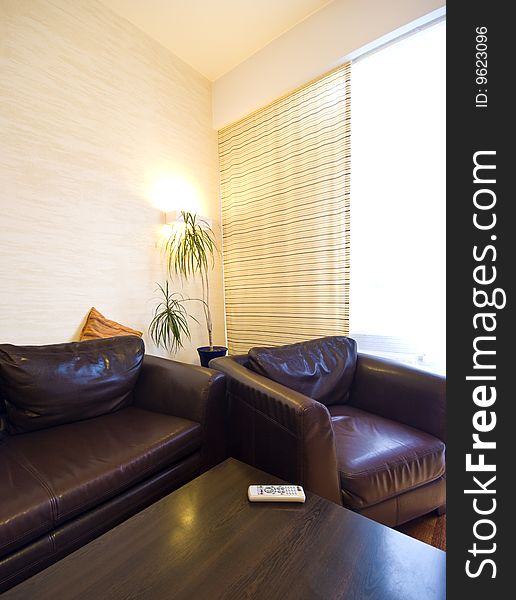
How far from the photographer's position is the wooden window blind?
212 cm

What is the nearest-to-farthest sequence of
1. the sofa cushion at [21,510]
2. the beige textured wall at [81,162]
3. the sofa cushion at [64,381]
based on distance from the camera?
the sofa cushion at [21,510], the sofa cushion at [64,381], the beige textured wall at [81,162]

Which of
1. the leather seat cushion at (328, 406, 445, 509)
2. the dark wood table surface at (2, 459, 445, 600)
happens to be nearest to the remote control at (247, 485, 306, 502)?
the dark wood table surface at (2, 459, 445, 600)

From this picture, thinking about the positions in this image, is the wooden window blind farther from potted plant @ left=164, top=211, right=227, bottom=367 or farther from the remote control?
the remote control

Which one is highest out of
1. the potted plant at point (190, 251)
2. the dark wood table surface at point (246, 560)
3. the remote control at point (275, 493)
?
the potted plant at point (190, 251)

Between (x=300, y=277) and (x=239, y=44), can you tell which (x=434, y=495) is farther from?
(x=239, y=44)

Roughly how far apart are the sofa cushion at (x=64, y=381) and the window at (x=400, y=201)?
1.56 metres

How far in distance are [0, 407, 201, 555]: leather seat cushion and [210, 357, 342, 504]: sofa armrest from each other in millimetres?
238

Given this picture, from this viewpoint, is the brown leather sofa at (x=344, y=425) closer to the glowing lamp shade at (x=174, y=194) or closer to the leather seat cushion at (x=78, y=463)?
the leather seat cushion at (x=78, y=463)

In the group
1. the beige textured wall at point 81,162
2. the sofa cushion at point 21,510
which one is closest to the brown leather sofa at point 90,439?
the sofa cushion at point 21,510

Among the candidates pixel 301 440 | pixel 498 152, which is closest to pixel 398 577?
pixel 301 440

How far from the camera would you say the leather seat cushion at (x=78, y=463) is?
2.83ft

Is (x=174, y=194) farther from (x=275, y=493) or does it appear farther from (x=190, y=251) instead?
(x=275, y=493)

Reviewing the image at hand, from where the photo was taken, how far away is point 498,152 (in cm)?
35

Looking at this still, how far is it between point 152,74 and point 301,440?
279cm
